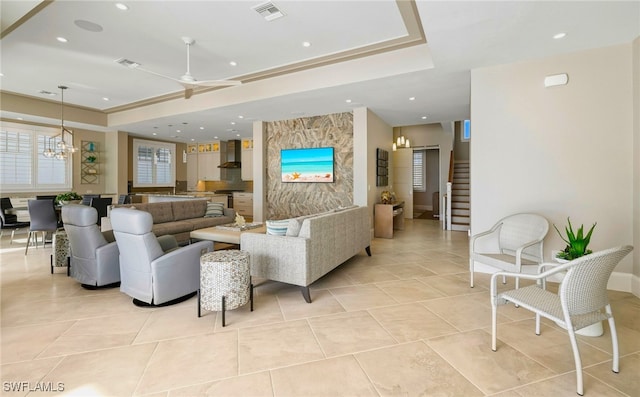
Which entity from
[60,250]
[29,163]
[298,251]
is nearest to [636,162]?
[298,251]

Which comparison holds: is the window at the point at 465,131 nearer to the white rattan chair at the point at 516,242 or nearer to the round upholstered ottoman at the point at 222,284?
the white rattan chair at the point at 516,242

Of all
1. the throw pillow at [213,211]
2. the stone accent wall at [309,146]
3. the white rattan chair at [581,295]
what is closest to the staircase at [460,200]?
the stone accent wall at [309,146]

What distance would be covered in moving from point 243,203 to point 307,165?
3.96 meters

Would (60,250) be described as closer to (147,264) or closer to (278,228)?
(147,264)

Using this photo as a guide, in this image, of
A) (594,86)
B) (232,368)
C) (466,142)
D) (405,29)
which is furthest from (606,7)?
(466,142)

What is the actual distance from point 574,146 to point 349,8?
317 centimetres

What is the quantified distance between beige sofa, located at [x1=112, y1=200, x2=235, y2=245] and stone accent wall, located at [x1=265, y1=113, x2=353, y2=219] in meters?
1.48

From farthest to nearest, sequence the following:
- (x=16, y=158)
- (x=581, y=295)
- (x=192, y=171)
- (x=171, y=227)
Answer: (x=192, y=171) → (x=16, y=158) → (x=171, y=227) → (x=581, y=295)

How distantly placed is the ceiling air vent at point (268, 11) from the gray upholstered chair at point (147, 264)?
8.14ft

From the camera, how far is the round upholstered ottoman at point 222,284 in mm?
2643

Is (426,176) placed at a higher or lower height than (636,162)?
higher

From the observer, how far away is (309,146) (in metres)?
7.06

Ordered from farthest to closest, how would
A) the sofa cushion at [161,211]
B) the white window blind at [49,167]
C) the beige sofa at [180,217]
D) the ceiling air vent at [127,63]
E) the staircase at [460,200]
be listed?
the white window blind at [49,167] < the staircase at [460,200] < the sofa cushion at [161,211] < the beige sofa at [180,217] < the ceiling air vent at [127,63]

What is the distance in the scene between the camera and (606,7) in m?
2.61
